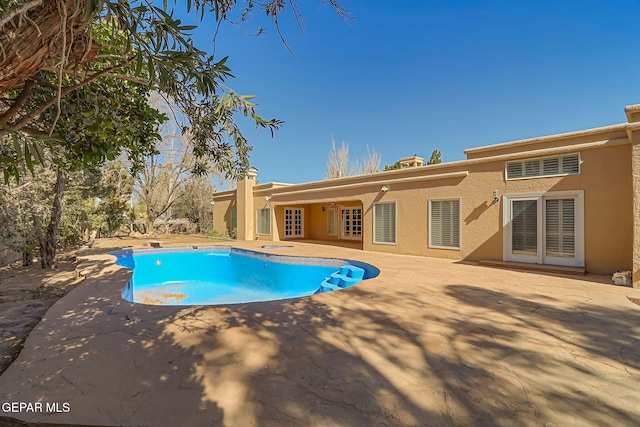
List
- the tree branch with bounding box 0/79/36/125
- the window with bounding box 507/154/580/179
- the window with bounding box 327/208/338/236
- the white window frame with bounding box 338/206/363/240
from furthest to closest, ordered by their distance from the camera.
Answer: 1. the window with bounding box 327/208/338/236
2. the white window frame with bounding box 338/206/363/240
3. the window with bounding box 507/154/580/179
4. the tree branch with bounding box 0/79/36/125

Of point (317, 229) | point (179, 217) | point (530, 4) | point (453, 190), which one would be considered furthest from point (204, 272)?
point (179, 217)

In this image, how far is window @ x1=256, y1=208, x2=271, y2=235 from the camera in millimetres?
19844

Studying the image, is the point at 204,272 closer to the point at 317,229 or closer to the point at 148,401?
the point at 317,229

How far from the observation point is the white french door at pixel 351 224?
1877 cm

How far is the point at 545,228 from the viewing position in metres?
9.12

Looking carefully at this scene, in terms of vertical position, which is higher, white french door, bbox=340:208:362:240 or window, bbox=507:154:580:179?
window, bbox=507:154:580:179

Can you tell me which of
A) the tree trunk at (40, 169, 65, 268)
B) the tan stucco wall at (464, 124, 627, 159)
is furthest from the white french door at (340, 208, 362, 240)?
the tree trunk at (40, 169, 65, 268)

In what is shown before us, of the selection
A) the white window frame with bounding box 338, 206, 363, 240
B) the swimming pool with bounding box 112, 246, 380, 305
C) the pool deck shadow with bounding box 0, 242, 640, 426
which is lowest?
the swimming pool with bounding box 112, 246, 380, 305

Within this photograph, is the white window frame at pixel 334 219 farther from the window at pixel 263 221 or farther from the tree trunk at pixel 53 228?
the tree trunk at pixel 53 228

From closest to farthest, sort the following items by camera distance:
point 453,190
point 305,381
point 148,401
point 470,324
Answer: point 148,401 → point 305,381 → point 470,324 → point 453,190

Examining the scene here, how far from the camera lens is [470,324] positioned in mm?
4406

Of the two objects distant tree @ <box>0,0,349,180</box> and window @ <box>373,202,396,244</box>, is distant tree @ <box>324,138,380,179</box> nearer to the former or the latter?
window @ <box>373,202,396,244</box>

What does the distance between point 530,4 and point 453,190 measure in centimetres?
655

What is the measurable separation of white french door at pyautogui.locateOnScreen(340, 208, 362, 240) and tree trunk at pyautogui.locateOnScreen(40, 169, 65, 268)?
14230 mm
